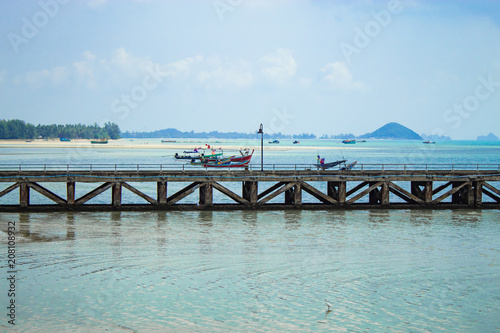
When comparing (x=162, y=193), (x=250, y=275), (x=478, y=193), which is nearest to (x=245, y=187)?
(x=162, y=193)

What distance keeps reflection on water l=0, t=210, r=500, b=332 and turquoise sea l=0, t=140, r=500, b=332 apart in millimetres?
69

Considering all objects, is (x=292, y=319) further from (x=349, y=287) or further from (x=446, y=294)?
(x=446, y=294)

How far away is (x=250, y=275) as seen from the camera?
82.4 feet

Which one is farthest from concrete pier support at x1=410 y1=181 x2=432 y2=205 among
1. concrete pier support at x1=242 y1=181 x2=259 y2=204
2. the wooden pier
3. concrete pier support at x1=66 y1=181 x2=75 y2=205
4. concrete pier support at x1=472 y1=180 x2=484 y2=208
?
concrete pier support at x1=66 y1=181 x2=75 y2=205

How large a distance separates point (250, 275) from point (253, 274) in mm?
207

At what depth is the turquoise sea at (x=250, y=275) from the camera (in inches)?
788

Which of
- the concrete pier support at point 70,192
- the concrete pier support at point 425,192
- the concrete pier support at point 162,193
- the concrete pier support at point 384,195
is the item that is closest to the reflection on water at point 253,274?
the concrete pier support at point 70,192

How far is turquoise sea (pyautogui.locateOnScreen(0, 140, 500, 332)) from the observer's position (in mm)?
20016

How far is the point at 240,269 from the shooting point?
26047mm

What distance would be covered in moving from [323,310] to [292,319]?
1.51 meters

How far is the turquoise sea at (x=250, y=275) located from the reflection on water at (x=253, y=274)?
0.23 feet

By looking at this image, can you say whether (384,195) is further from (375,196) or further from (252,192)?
(252,192)

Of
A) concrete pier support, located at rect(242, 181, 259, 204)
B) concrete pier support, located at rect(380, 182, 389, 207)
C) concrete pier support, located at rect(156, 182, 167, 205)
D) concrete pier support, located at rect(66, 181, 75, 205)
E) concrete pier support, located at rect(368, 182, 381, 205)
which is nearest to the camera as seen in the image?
concrete pier support, located at rect(66, 181, 75, 205)

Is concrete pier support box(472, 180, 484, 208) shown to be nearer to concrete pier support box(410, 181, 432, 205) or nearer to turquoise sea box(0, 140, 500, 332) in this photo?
concrete pier support box(410, 181, 432, 205)
